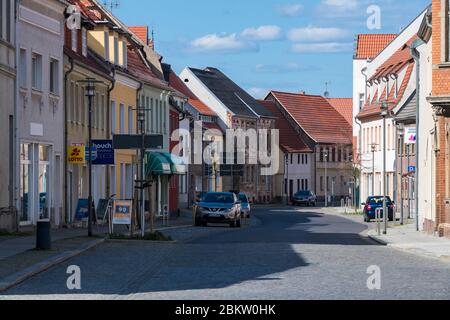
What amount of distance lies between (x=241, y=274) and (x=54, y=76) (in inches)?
917

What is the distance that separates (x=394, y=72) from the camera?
83375 millimetres

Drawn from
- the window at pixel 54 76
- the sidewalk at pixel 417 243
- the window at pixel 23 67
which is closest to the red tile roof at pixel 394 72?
the sidewalk at pixel 417 243

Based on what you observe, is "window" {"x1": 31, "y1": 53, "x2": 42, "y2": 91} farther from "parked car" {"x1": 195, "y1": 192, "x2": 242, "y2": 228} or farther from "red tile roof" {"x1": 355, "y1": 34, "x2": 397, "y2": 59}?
"red tile roof" {"x1": 355, "y1": 34, "x2": 397, "y2": 59}

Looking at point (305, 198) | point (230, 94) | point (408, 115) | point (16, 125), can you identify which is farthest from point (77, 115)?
point (230, 94)

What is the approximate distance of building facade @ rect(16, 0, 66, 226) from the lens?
40125 mm

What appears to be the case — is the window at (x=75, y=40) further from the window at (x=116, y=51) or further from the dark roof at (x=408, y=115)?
the dark roof at (x=408, y=115)

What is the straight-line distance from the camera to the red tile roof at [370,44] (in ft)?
340

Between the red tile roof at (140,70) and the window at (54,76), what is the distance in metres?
16.2

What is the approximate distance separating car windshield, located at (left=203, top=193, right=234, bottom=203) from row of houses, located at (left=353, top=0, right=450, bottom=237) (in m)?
6.88

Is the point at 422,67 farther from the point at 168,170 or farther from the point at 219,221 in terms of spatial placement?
the point at 168,170

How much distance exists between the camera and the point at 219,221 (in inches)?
2162

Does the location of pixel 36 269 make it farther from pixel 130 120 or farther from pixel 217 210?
pixel 130 120

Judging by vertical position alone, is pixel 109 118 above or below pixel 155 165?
above

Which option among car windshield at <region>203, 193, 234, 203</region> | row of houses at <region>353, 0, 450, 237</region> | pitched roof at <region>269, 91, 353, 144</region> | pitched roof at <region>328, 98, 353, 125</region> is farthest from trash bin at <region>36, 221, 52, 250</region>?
pitched roof at <region>328, 98, 353, 125</region>
